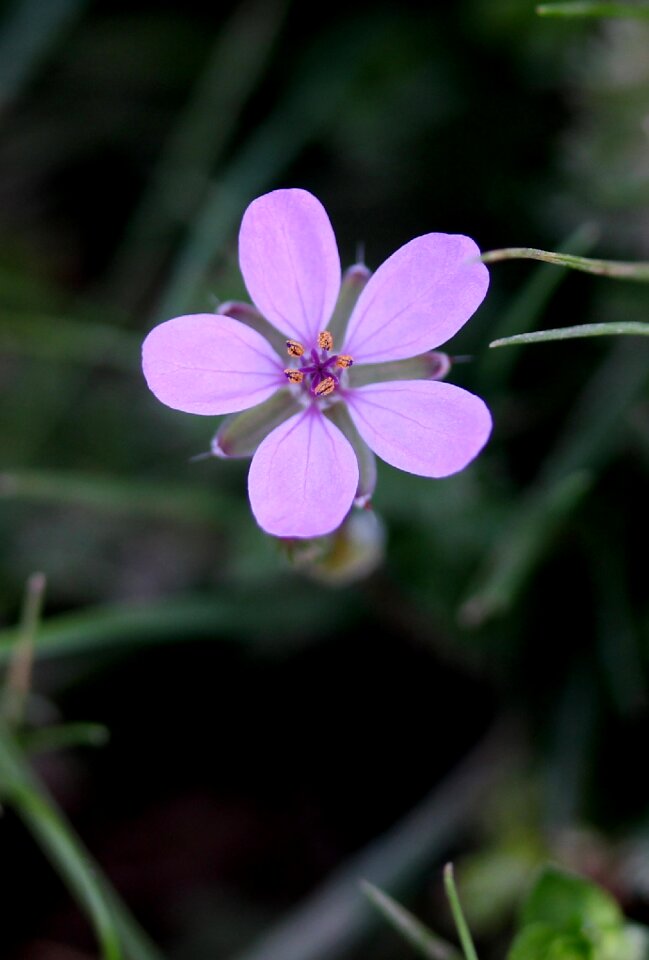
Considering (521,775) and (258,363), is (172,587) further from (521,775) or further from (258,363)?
(258,363)

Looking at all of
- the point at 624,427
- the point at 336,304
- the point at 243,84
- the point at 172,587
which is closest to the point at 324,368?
the point at 336,304

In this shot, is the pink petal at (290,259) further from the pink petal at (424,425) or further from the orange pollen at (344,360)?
the pink petal at (424,425)

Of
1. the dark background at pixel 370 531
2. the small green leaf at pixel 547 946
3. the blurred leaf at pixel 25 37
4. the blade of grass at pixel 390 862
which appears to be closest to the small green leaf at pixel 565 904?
the small green leaf at pixel 547 946

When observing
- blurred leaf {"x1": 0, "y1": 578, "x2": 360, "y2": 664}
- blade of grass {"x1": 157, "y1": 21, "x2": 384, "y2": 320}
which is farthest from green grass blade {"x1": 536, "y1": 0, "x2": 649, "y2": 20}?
blurred leaf {"x1": 0, "y1": 578, "x2": 360, "y2": 664}

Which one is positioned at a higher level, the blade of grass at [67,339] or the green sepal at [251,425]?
the blade of grass at [67,339]

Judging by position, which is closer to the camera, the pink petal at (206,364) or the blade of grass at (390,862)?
the pink petal at (206,364)

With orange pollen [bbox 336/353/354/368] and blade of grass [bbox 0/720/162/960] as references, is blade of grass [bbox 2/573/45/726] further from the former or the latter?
orange pollen [bbox 336/353/354/368]

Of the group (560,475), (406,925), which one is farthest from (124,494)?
(406,925)
